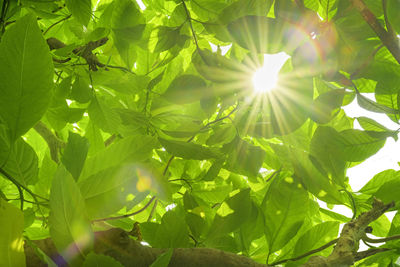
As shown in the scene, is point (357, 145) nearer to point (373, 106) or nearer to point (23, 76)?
point (373, 106)

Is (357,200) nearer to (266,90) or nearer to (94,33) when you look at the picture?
(266,90)

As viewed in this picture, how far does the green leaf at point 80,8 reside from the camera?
540mm

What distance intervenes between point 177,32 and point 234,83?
14cm

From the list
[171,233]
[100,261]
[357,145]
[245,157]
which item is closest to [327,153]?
[357,145]

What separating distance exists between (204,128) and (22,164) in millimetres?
346

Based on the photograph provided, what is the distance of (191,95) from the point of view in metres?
0.56

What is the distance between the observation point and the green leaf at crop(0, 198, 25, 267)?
0.95 ft

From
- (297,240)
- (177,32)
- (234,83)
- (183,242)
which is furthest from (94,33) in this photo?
(297,240)

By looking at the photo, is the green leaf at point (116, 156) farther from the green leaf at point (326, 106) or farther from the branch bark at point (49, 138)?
the branch bark at point (49, 138)

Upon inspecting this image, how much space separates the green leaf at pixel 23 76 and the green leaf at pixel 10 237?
0.24 feet

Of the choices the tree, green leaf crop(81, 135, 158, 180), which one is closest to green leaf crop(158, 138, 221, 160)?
the tree

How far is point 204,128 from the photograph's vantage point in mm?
666

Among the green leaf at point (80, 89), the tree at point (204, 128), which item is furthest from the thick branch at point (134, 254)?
the green leaf at point (80, 89)

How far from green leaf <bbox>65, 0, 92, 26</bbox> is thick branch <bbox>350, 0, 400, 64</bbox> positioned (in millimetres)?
390
